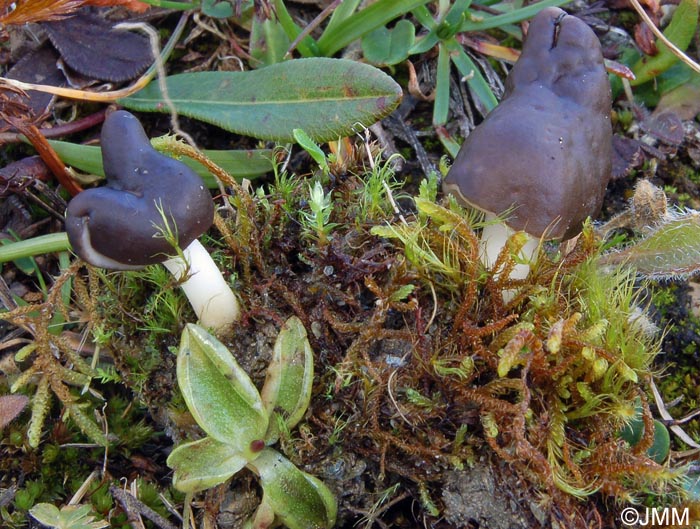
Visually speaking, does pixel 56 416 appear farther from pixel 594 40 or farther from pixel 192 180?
pixel 594 40

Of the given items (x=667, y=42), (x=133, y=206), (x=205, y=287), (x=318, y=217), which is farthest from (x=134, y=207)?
(x=667, y=42)

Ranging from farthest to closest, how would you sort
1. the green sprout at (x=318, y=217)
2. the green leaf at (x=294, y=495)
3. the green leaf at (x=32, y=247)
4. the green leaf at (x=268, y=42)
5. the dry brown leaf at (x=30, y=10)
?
1. the green leaf at (x=268, y=42)
2. the green leaf at (x=32, y=247)
3. the dry brown leaf at (x=30, y=10)
4. the green sprout at (x=318, y=217)
5. the green leaf at (x=294, y=495)

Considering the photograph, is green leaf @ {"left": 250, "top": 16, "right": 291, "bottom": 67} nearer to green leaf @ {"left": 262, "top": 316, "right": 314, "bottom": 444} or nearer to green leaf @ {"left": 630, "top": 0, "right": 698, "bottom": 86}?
green leaf @ {"left": 262, "top": 316, "right": 314, "bottom": 444}

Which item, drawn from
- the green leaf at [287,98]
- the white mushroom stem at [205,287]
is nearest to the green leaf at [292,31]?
the green leaf at [287,98]

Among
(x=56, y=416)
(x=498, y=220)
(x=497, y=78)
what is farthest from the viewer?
(x=497, y=78)

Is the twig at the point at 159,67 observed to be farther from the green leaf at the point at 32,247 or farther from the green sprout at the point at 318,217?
the green sprout at the point at 318,217

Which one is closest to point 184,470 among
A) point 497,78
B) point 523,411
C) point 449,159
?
point 523,411
